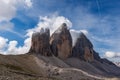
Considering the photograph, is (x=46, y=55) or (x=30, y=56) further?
(x=46, y=55)

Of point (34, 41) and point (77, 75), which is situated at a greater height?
point (34, 41)

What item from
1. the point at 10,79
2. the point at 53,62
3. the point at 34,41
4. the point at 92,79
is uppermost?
the point at 34,41

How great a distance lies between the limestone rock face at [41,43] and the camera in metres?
194

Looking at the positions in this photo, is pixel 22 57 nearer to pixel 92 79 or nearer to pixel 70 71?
pixel 70 71

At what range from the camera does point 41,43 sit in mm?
195625

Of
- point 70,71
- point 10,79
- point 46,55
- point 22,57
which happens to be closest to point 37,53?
point 46,55

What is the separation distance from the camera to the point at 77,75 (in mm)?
158625

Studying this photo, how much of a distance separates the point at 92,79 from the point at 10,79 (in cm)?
12131

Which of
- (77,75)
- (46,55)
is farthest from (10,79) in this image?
(46,55)

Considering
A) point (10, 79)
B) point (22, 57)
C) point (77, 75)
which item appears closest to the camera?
point (10, 79)

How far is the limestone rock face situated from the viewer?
194 metres

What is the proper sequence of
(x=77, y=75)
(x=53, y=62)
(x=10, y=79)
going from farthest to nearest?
(x=53, y=62), (x=77, y=75), (x=10, y=79)

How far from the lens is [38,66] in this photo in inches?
6550

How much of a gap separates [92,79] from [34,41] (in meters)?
57.4
